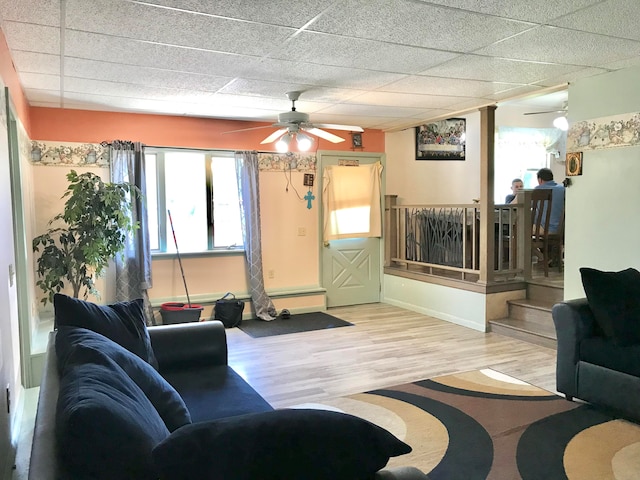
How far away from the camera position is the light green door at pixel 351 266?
6.76m

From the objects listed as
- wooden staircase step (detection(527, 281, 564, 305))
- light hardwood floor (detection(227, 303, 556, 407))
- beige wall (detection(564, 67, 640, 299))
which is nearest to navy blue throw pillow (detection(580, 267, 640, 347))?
light hardwood floor (detection(227, 303, 556, 407))

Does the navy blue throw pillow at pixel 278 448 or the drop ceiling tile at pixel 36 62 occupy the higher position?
the drop ceiling tile at pixel 36 62

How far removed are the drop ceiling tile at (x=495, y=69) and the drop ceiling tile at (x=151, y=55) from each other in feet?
4.92

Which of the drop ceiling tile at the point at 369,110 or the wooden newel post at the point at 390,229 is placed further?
the wooden newel post at the point at 390,229

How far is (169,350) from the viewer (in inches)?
112

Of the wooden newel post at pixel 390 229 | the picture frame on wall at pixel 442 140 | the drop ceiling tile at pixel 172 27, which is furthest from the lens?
the picture frame on wall at pixel 442 140

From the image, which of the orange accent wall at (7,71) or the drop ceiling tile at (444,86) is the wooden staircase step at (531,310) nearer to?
the drop ceiling tile at (444,86)

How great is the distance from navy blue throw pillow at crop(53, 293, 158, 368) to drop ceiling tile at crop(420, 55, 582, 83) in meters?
2.80

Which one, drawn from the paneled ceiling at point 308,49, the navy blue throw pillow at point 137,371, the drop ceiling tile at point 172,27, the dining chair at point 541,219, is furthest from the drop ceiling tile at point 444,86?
the navy blue throw pillow at point 137,371

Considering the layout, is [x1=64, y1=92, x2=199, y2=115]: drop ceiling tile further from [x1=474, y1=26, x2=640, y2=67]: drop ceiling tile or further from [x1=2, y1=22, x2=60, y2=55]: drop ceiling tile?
[x1=474, y1=26, x2=640, y2=67]: drop ceiling tile

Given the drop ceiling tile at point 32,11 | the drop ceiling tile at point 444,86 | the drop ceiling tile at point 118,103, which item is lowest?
the drop ceiling tile at point 444,86

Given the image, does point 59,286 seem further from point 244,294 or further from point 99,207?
point 244,294

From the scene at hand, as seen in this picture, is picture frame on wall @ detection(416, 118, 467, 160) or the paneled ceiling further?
picture frame on wall @ detection(416, 118, 467, 160)

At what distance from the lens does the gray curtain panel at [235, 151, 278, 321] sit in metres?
6.06
